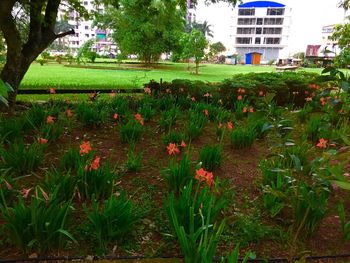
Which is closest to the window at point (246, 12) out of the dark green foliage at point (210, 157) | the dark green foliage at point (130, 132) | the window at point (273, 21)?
the window at point (273, 21)

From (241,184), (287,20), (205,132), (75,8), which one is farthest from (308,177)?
(287,20)

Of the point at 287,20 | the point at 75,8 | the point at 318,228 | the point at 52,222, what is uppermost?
the point at 287,20

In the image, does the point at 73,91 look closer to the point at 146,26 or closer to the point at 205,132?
the point at 205,132

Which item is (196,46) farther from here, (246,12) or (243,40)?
(243,40)

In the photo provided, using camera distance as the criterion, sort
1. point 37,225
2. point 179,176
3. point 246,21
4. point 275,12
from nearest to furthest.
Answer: point 37,225 → point 179,176 → point 275,12 → point 246,21

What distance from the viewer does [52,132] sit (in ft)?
10.7

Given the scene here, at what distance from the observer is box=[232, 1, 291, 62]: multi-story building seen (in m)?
70.3

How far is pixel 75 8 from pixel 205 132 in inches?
142

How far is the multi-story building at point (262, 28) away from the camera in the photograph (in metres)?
70.3

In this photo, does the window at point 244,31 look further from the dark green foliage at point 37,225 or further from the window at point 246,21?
the dark green foliage at point 37,225

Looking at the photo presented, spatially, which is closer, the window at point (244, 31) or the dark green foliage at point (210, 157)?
the dark green foliage at point (210, 157)

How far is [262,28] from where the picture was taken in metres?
71.9

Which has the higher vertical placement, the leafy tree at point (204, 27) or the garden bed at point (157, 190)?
the leafy tree at point (204, 27)

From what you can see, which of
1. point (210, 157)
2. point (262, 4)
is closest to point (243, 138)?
point (210, 157)
